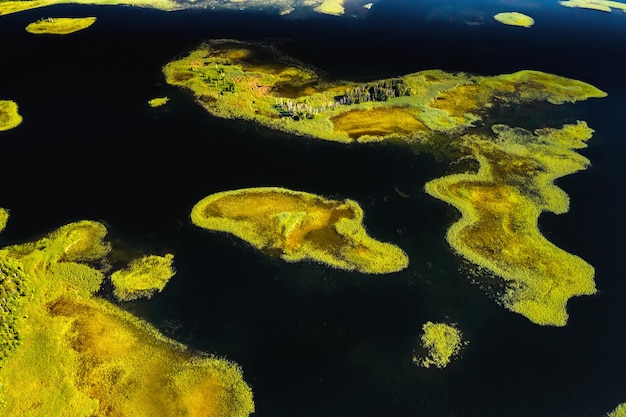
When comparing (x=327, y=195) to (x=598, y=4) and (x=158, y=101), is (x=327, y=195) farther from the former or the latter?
(x=598, y=4)

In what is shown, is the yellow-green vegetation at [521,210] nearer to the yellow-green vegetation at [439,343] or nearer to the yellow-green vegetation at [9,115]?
the yellow-green vegetation at [439,343]

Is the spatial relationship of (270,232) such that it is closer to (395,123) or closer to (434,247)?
(434,247)

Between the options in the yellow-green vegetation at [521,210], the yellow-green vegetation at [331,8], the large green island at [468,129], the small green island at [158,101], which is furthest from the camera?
the yellow-green vegetation at [331,8]

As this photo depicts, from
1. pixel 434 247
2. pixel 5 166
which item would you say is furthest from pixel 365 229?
pixel 5 166

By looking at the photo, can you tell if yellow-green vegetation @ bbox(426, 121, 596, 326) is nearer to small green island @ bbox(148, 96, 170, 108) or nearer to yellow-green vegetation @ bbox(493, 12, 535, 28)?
small green island @ bbox(148, 96, 170, 108)

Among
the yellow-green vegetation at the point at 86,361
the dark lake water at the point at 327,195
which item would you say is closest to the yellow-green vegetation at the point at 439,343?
the dark lake water at the point at 327,195
